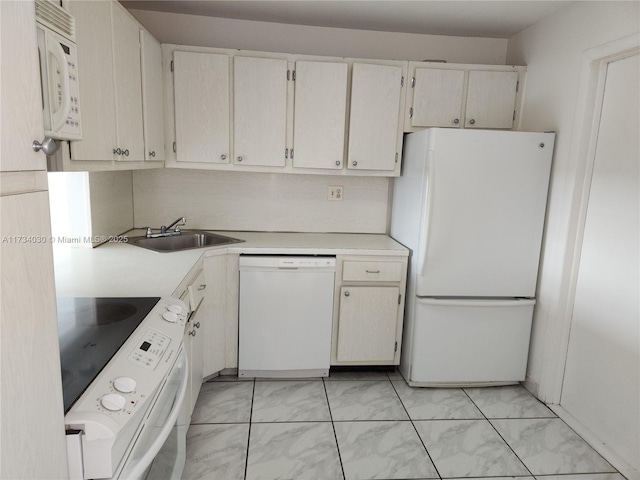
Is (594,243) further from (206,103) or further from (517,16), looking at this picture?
(206,103)

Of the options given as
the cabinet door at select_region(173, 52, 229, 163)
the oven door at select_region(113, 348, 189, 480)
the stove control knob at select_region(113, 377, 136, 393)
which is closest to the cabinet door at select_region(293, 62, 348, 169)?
the cabinet door at select_region(173, 52, 229, 163)

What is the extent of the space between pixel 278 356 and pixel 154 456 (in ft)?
5.24

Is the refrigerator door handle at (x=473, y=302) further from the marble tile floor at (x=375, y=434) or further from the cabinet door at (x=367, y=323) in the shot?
the marble tile floor at (x=375, y=434)

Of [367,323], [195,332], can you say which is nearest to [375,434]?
[367,323]

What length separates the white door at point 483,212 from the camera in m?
2.43

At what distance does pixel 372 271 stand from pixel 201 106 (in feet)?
4.81

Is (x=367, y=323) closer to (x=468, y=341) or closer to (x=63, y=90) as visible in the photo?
(x=468, y=341)

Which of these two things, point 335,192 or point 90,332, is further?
point 335,192

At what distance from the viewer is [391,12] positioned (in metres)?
2.62

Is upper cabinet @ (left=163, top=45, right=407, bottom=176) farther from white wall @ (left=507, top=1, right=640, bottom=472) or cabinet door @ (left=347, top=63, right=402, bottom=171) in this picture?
white wall @ (left=507, top=1, right=640, bottom=472)

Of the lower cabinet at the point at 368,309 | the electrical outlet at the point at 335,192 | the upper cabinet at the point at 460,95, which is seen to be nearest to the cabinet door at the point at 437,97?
the upper cabinet at the point at 460,95

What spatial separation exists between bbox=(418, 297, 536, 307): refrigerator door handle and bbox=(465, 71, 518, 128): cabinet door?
45.3 inches

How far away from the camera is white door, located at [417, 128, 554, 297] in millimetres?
2426

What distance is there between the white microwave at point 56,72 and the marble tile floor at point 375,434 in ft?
5.13
